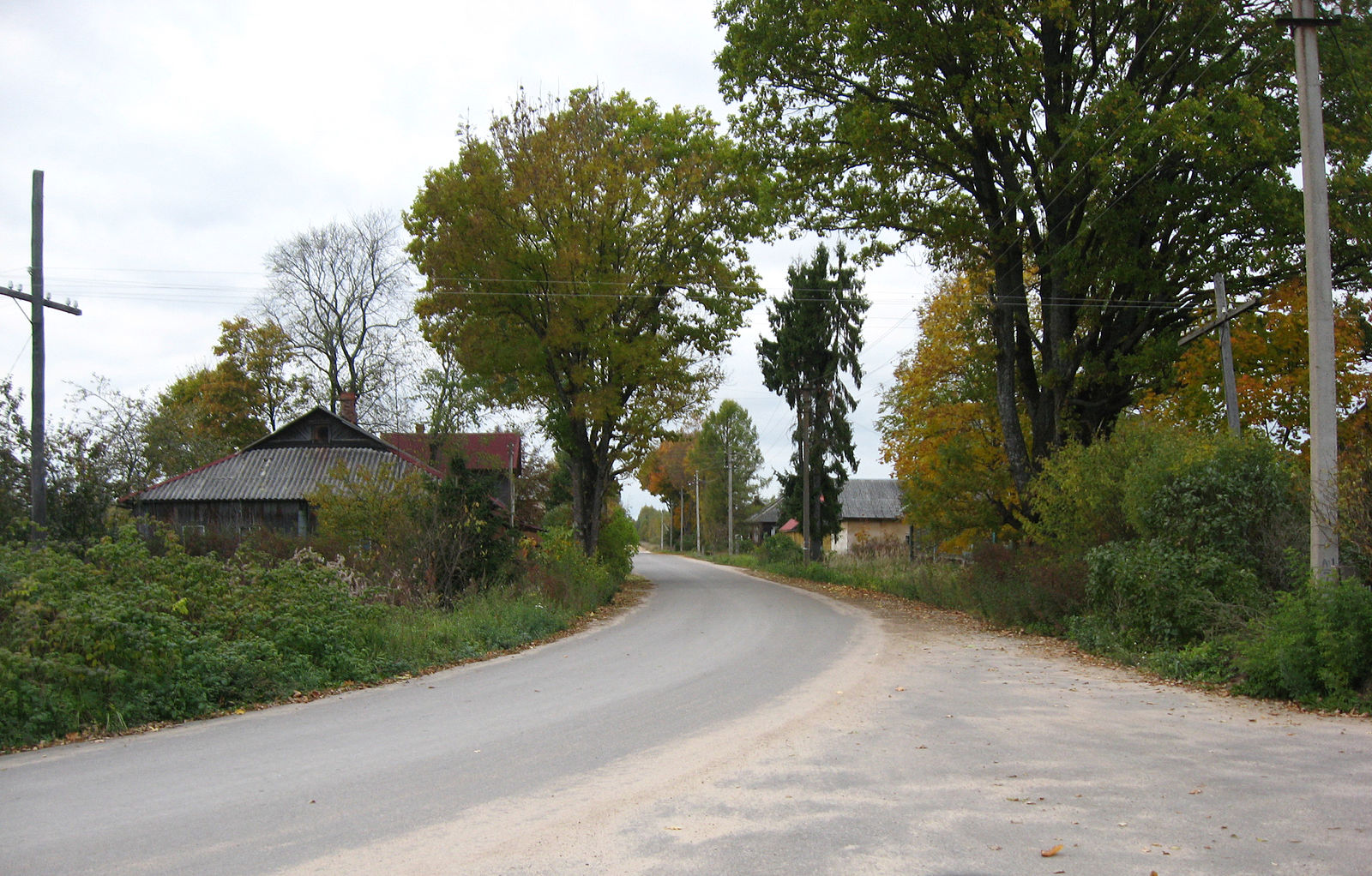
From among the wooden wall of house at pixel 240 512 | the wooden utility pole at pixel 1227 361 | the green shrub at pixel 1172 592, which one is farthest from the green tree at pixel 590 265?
the green shrub at pixel 1172 592

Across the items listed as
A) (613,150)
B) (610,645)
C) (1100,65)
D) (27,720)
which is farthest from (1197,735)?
(613,150)

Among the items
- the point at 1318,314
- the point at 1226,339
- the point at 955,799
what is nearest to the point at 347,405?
the point at 1226,339

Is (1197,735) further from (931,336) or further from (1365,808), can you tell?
(931,336)

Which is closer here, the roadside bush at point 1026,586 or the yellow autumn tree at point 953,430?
the roadside bush at point 1026,586

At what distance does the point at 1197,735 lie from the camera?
8.23 meters

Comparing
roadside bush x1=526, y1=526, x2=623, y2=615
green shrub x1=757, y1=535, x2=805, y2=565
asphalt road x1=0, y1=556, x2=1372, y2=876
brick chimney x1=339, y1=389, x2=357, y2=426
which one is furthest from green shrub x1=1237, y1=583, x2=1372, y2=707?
brick chimney x1=339, y1=389, x2=357, y2=426

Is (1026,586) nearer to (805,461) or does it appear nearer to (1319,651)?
(1319,651)

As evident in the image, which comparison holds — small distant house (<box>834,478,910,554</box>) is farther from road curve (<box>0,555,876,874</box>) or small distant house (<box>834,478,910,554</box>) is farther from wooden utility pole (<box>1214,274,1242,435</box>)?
road curve (<box>0,555,876,874</box>)

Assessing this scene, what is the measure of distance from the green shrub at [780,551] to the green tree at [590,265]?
11841 mm

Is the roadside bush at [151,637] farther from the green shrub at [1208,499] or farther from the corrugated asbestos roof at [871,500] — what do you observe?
the corrugated asbestos roof at [871,500]

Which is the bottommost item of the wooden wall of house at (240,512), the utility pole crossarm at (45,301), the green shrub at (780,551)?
the green shrub at (780,551)

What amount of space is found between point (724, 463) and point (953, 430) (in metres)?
51.3

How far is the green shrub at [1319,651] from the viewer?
9445mm

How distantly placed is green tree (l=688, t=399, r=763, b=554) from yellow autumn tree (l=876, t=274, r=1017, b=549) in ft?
155
